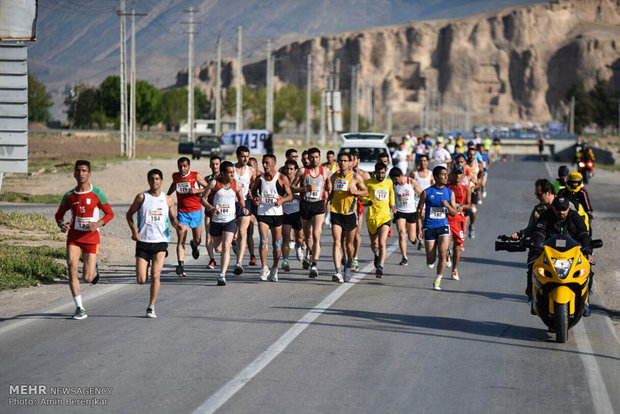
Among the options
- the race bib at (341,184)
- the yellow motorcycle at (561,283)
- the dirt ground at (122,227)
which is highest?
the race bib at (341,184)

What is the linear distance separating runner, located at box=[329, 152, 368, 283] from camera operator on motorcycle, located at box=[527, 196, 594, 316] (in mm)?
4045

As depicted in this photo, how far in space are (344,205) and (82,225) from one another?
4.57m

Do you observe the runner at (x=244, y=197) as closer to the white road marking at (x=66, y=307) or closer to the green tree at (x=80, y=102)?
the white road marking at (x=66, y=307)

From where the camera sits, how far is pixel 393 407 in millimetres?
7645

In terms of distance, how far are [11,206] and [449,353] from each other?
20800 mm

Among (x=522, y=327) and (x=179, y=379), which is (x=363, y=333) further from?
(x=179, y=379)

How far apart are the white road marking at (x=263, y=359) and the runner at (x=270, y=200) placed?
5.07 feet

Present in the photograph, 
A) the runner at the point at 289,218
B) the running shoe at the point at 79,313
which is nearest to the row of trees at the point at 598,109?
the runner at the point at 289,218

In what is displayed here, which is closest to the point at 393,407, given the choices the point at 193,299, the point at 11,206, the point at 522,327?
the point at 522,327

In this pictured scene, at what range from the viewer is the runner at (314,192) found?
49.7ft

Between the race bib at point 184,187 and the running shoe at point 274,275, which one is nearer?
the running shoe at point 274,275

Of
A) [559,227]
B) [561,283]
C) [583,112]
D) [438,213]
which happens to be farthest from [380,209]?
[583,112]

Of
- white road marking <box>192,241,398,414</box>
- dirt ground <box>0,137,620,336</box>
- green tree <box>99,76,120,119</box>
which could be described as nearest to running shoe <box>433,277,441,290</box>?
white road marking <box>192,241,398,414</box>

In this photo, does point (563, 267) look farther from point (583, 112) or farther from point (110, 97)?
point (583, 112)
